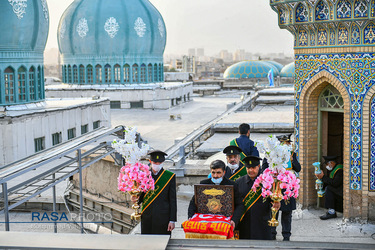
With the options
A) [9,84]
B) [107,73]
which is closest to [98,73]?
[107,73]

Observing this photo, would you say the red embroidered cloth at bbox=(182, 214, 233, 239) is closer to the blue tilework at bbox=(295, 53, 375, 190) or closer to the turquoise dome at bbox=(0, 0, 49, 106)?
the blue tilework at bbox=(295, 53, 375, 190)

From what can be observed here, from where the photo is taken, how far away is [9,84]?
22.1m

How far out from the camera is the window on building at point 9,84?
865 inches

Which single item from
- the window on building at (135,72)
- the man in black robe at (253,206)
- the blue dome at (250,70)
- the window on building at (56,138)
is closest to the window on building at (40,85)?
the window on building at (56,138)

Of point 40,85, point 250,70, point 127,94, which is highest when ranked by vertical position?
point 250,70

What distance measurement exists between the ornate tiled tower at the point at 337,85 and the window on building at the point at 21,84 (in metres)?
15.6

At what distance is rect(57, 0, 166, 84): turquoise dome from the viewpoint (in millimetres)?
36938

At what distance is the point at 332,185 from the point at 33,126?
45.2ft

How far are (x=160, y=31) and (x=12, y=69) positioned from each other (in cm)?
1831

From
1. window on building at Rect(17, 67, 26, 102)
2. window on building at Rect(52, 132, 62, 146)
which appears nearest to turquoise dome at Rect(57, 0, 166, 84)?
window on building at Rect(17, 67, 26, 102)

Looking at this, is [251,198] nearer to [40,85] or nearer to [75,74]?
[40,85]

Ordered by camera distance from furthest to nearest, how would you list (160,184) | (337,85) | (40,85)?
(40,85)
(337,85)
(160,184)

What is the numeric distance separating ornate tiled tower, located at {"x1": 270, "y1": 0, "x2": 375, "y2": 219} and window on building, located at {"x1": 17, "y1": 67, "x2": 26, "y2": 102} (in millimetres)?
15631

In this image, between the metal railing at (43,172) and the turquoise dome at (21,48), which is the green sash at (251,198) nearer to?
the metal railing at (43,172)
